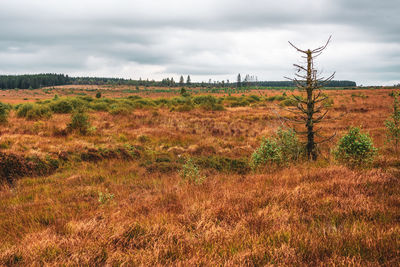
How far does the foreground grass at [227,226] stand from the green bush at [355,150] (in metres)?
1.12

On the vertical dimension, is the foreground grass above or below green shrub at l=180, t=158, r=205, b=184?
above

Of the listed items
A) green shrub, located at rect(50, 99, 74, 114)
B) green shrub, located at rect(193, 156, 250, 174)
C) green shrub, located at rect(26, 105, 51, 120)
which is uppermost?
green shrub, located at rect(50, 99, 74, 114)

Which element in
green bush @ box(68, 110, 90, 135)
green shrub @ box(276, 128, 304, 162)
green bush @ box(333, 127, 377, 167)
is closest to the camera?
green bush @ box(333, 127, 377, 167)

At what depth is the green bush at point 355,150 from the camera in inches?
253

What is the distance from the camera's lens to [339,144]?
7008mm

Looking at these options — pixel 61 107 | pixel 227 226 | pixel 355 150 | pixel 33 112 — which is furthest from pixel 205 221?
pixel 61 107

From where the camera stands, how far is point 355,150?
6652 millimetres

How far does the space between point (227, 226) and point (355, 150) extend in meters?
5.39

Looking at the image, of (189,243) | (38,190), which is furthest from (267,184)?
(38,190)

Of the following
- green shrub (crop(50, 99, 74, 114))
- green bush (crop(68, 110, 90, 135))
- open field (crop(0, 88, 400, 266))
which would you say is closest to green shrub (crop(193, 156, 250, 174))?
open field (crop(0, 88, 400, 266))

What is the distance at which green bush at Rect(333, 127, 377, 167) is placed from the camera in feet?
21.1

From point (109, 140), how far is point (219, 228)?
1047 centimetres

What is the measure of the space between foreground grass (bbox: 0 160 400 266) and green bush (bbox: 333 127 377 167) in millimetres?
1123

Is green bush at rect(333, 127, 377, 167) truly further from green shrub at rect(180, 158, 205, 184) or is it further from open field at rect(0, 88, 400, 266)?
green shrub at rect(180, 158, 205, 184)
